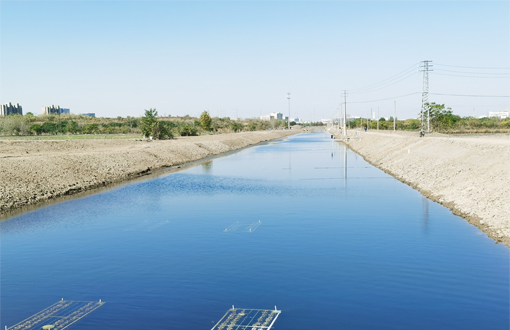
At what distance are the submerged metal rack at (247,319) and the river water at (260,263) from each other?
10.2 inches

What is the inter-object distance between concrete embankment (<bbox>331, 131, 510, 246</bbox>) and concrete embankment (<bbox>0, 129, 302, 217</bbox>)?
2644 cm

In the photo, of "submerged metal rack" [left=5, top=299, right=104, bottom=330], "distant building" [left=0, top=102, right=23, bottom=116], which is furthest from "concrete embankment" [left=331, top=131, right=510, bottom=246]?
"distant building" [left=0, top=102, right=23, bottom=116]

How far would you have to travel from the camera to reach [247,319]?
35.1 feet

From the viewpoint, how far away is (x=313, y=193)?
103ft

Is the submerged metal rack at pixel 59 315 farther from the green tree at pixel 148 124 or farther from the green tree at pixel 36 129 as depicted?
the green tree at pixel 36 129

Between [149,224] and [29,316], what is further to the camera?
[149,224]

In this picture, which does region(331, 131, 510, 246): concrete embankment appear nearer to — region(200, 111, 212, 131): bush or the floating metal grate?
the floating metal grate

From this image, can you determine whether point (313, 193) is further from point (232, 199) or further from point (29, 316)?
point (29, 316)

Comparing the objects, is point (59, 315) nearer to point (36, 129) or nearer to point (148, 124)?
point (148, 124)

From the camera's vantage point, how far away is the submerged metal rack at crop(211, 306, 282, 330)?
1027 cm

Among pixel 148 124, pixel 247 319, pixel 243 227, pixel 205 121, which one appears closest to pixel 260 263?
pixel 247 319

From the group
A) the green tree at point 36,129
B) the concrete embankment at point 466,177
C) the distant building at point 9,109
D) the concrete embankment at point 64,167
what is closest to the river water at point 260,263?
the concrete embankment at point 466,177

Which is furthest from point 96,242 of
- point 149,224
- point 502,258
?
point 502,258

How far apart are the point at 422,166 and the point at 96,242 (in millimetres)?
30887
